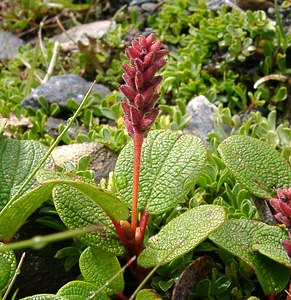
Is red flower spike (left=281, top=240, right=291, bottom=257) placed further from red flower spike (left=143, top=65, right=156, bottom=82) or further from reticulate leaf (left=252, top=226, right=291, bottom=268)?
Answer: red flower spike (left=143, top=65, right=156, bottom=82)

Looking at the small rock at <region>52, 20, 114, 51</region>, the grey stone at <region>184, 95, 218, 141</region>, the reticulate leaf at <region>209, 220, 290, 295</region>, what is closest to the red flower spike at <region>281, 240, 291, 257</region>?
the reticulate leaf at <region>209, 220, 290, 295</region>

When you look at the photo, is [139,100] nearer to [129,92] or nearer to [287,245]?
[129,92]

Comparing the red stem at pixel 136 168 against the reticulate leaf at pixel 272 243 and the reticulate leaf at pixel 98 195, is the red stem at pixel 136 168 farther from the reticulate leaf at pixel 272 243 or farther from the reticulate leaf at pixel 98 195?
the reticulate leaf at pixel 272 243

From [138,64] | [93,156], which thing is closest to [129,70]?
[138,64]

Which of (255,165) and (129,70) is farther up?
(129,70)

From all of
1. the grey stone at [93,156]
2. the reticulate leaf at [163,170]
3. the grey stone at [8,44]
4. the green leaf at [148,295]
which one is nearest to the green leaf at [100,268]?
the green leaf at [148,295]
